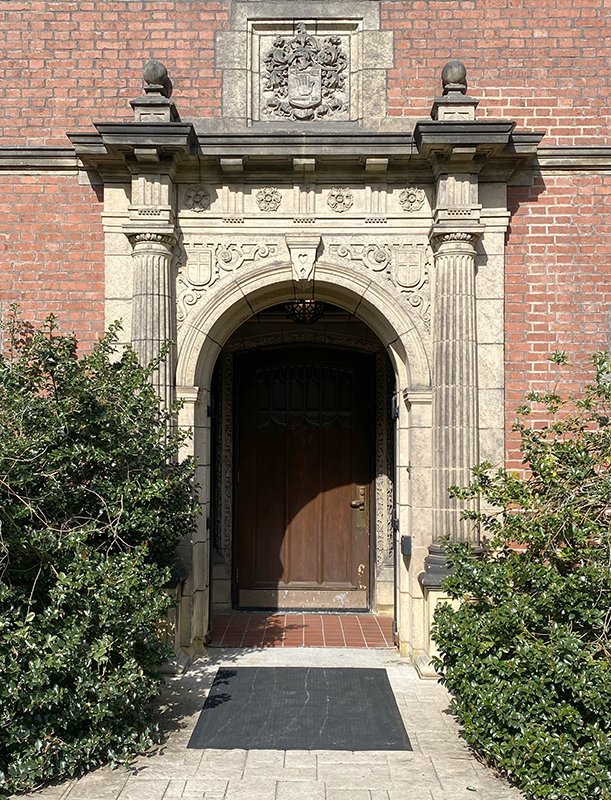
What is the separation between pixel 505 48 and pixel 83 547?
4891mm

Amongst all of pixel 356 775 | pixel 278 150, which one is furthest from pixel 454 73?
pixel 356 775

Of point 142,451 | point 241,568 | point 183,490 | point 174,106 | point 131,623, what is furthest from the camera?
point 241,568

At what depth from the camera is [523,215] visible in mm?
5785

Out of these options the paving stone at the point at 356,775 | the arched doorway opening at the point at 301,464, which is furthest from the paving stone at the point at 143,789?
the arched doorway opening at the point at 301,464

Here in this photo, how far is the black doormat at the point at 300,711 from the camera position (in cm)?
432

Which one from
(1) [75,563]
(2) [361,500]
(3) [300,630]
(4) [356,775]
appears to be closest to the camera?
(4) [356,775]

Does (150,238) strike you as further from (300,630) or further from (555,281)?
(300,630)

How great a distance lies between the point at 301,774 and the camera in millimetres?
3930

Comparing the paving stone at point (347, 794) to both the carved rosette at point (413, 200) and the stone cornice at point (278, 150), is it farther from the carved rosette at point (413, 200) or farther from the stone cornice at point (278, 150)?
the stone cornice at point (278, 150)

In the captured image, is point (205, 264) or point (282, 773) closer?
point (282, 773)

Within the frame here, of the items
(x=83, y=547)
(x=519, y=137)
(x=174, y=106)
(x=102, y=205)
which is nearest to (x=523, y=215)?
(x=519, y=137)

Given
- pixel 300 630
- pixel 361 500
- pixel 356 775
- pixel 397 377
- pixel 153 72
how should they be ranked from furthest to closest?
pixel 361 500
pixel 300 630
pixel 397 377
pixel 153 72
pixel 356 775

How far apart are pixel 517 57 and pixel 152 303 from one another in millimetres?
3466

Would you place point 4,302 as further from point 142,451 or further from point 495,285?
point 495,285
